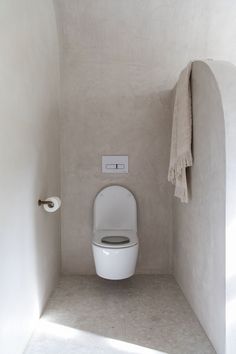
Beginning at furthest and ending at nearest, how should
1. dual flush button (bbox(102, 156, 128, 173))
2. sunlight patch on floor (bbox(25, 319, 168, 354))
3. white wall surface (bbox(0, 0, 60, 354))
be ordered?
dual flush button (bbox(102, 156, 128, 173))
sunlight patch on floor (bbox(25, 319, 168, 354))
white wall surface (bbox(0, 0, 60, 354))

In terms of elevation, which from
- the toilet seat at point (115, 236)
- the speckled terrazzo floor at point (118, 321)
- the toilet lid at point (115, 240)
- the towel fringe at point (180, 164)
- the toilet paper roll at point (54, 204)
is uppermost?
the towel fringe at point (180, 164)

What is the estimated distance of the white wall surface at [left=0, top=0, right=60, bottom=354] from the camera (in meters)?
1.29

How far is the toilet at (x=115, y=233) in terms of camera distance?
76.4 inches

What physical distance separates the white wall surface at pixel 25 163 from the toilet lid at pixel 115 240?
1.41 ft

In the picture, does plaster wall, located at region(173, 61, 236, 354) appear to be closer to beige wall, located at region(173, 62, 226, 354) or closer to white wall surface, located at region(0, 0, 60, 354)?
beige wall, located at region(173, 62, 226, 354)

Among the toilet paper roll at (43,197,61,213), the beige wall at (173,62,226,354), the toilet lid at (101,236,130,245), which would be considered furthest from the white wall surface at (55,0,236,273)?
the toilet paper roll at (43,197,61,213)

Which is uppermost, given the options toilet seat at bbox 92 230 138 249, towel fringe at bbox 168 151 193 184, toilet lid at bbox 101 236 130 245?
towel fringe at bbox 168 151 193 184

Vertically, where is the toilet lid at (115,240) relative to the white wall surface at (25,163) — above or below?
below

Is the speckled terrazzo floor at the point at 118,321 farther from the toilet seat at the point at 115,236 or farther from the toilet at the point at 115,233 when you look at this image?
the toilet seat at the point at 115,236

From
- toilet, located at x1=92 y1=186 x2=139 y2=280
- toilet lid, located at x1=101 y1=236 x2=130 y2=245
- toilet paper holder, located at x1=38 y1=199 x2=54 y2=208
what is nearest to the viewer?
toilet paper holder, located at x1=38 y1=199 x2=54 y2=208

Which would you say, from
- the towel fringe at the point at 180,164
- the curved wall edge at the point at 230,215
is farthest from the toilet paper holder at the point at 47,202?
the curved wall edge at the point at 230,215

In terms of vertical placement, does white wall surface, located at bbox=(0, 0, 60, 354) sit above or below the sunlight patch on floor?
above

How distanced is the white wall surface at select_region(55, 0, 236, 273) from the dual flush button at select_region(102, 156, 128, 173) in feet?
0.18

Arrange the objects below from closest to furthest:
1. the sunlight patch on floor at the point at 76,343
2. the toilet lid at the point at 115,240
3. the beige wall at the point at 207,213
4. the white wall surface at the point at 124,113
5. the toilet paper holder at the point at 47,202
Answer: the beige wall at the point at 207,213 → the sunlight patch on floor at the point at 76,343 → the toilet paper holder at the point at 47,202 → the toilet lid at the point at 115,240 → the white wall surface at the point at 124,113
